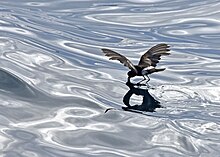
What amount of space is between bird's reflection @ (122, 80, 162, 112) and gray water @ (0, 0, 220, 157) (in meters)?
0.05

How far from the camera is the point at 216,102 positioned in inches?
209

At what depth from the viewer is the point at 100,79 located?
581cm

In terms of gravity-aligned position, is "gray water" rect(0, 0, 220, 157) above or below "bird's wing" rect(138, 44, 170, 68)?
below

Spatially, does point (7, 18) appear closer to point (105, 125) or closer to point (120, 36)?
point (120, 36)

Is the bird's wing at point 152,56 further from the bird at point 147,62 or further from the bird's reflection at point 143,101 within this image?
the bird's reflection at point 143,101

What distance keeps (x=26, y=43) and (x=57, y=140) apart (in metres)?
2.34

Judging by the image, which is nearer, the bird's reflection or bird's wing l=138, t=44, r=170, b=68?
the bird's reflection

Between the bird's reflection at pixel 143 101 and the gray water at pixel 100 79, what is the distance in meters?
0.05

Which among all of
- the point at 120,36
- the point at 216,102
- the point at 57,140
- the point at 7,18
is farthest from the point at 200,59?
the point at 57,140

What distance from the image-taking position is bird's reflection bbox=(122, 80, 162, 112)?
511 centimetres

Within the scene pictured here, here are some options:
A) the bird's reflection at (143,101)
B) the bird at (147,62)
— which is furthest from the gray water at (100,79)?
the bird at (147,62)

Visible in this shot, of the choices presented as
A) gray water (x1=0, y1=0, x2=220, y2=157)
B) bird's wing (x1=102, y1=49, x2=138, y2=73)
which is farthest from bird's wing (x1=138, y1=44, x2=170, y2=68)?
gray water (x1=0, y1=0, x2=220, y2=157)

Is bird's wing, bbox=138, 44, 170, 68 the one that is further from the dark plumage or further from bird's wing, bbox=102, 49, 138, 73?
bird's wing, bbox=102, 49, 138, 73

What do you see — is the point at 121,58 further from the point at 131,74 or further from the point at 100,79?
the point at 100,79
